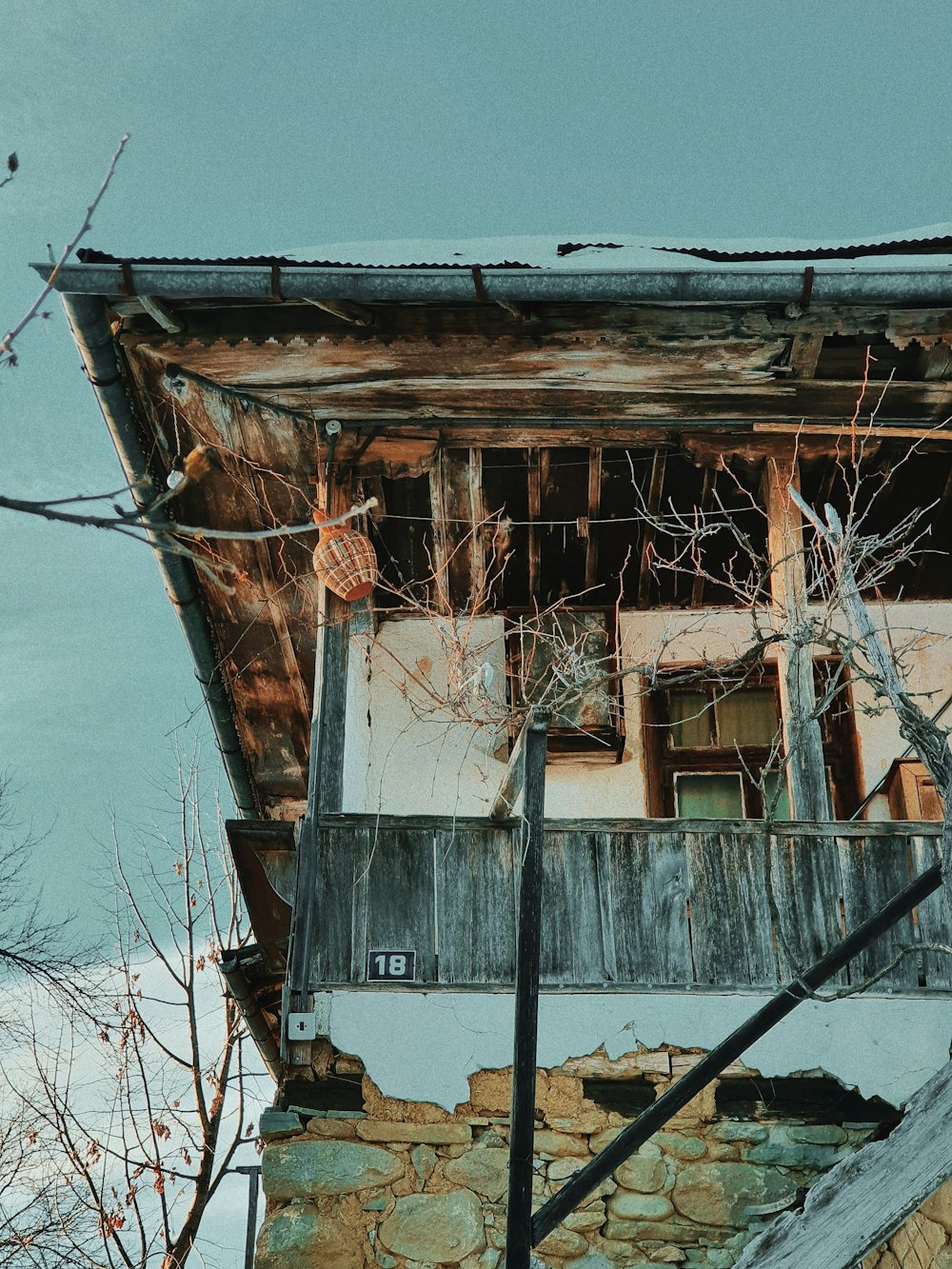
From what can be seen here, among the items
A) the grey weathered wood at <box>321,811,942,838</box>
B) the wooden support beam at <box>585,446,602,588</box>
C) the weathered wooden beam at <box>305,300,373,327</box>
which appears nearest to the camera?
the grey weathered wood at <box>321,811,942,838</box>

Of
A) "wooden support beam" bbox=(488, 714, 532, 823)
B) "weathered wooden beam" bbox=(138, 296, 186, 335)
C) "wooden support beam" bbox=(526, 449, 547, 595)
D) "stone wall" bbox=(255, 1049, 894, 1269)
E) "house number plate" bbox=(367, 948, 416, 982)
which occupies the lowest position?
"stone wall" bbox=(255, 1049, 894, 1269)

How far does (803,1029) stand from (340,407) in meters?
3.95


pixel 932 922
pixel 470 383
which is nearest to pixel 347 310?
pixel 470 383

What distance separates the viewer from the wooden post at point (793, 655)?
22.9 ft

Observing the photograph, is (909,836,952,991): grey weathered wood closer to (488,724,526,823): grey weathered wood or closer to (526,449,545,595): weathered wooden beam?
(488,724,526,823): grey weathered wood

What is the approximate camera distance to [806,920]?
6707mm

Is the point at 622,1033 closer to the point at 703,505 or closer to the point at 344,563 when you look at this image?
the point at 344,563

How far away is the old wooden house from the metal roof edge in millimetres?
16

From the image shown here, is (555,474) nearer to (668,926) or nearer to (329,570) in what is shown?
(329,570)

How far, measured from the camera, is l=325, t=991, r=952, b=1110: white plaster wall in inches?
264

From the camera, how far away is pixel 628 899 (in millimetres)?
6797

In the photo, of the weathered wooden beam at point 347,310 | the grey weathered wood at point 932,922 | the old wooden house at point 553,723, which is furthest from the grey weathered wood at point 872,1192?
the weathered wooden beam at point 347,310

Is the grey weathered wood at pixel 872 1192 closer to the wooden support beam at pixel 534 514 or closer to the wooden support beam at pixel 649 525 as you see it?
the wooden support beam at pixel 649 525

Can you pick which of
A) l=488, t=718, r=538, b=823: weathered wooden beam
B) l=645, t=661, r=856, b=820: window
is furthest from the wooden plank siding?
l=645, t=661, r=856, b=820: window
